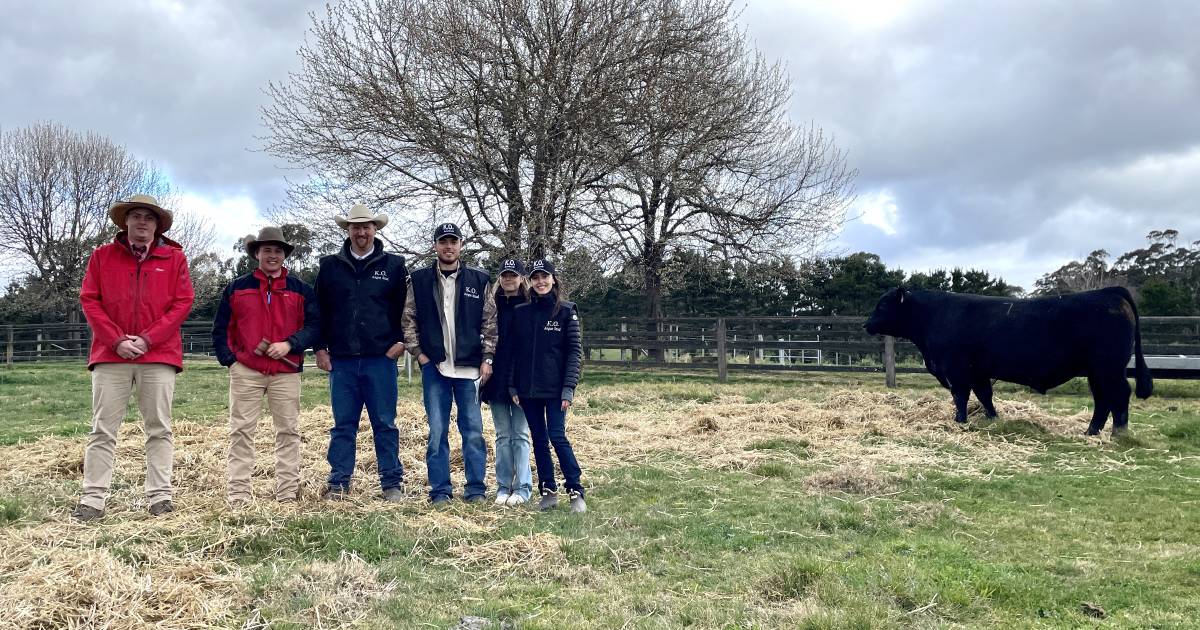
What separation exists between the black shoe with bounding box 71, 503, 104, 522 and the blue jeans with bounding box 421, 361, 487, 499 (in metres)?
1.83

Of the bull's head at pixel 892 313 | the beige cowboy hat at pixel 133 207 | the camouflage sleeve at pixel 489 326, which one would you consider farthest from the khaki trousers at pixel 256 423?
the bull's head at pixel 892 313

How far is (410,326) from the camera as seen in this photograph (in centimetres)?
520

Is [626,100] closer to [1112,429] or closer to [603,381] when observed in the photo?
[603,381]

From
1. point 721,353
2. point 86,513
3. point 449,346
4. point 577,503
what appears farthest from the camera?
point 721,353

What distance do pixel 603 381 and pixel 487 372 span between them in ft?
35.7

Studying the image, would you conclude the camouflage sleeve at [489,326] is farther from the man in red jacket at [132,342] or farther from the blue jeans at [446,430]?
the man in red jacket at [132,342]

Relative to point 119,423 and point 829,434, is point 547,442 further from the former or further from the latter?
point 829,434

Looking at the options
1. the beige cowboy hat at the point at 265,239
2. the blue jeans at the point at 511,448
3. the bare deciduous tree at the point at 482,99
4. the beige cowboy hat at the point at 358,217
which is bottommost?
A: the blue jeans at the point at 511,448

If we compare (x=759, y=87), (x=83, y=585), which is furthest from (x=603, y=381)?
(x=83, y=585)

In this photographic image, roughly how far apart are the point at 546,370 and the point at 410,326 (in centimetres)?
92

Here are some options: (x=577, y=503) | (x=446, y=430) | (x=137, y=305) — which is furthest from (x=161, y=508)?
(x=577, y=503)

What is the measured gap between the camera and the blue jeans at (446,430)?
512 cm

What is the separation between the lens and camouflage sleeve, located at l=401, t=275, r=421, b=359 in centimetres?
515

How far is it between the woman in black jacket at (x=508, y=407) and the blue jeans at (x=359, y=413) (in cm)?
62
